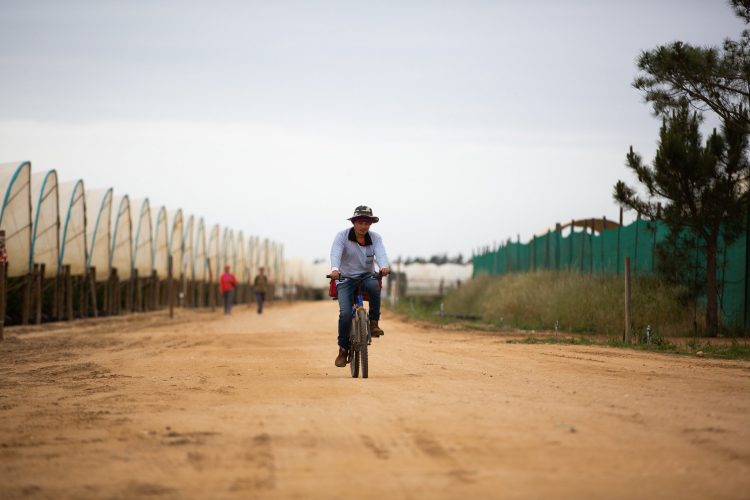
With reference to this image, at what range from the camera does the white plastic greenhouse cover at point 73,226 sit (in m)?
32.6

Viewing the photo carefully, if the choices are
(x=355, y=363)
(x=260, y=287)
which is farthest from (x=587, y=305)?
(x=260, y=287)

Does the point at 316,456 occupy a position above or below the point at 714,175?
below

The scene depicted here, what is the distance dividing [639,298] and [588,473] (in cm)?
1476

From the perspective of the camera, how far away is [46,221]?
29.9 meters

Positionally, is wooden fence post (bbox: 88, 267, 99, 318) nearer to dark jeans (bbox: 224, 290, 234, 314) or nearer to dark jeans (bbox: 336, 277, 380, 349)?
dark jeans (bbox: 224, 290, 234, 314)

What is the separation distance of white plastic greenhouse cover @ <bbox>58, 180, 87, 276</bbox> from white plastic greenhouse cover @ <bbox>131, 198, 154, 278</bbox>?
8.39 m

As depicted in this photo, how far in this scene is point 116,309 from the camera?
38188mm

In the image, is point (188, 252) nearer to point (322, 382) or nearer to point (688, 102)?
point (688, 102)

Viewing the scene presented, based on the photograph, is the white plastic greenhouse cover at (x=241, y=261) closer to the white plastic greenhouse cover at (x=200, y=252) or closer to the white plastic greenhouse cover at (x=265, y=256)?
the white plastic greenhouse cover at (x=265, y=256)

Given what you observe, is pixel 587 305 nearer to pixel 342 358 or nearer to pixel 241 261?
pixel 342 358

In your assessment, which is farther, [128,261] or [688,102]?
[128,261]

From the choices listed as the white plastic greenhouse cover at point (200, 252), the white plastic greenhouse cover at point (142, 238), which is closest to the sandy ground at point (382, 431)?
the white plastic greenhouse cover at point (142, 238)

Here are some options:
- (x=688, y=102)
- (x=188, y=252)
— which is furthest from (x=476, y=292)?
(x=188, y=252)

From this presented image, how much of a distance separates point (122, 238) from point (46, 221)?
10546mm
